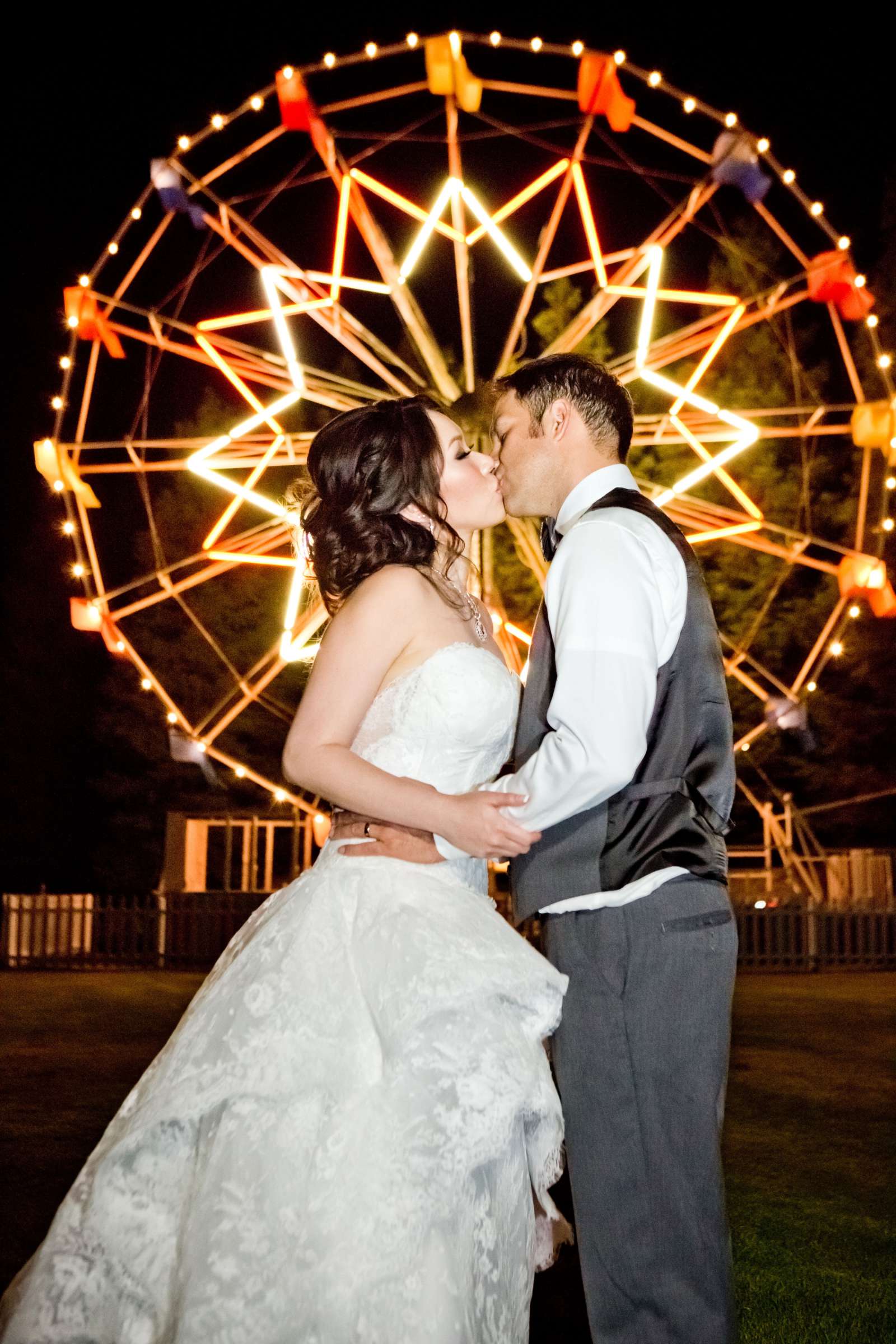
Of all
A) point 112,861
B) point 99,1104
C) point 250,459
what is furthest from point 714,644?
point 112,861

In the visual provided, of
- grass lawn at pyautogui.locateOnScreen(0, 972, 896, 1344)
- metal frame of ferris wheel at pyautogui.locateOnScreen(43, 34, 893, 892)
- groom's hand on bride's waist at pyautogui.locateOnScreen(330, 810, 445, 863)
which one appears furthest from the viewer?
metal frame of ferris wheel at pyautogui.locateOnScreen(43, 34, 893, 892)

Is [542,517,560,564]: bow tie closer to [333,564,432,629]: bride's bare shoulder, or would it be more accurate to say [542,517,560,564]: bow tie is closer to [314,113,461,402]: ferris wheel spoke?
[333,564,432,629]: bride's bare shoulder

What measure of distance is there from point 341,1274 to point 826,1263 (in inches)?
90.6

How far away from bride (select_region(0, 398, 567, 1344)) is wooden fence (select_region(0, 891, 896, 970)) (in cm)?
1298

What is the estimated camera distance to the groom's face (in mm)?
2764

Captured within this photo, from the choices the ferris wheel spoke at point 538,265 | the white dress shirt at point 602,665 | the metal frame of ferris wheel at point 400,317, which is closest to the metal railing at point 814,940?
the metal frame of ferris wheel at point 400,317

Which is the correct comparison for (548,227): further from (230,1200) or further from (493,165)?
(493,165)

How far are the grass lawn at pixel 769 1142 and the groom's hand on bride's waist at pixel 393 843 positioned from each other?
64.3 inches

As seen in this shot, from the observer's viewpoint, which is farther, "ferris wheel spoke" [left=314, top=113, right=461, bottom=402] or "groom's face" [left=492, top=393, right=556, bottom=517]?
"ferris wheel spoke" [left=314, top=113, right=461, bottom=402]

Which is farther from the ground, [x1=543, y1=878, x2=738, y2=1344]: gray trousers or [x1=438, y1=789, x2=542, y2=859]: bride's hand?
[x1=438, y1=789, x2=542, y2=859]: bride's hand

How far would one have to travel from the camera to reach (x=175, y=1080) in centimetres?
247

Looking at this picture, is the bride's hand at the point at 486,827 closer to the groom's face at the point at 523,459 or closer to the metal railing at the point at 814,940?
the groom's face at the point at 523,459

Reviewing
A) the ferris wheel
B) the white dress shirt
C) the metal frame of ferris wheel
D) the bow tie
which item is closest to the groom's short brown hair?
the bow tie

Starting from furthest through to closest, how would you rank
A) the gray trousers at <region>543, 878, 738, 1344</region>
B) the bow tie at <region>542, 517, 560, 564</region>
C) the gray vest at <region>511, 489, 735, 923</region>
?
the bow tie at <region>542, 517, 560, 564</region>
the gray vest at <region>511, 489, 735, 923</region>
the gray trousers at <region>543, 878, 738, 1344</region>
